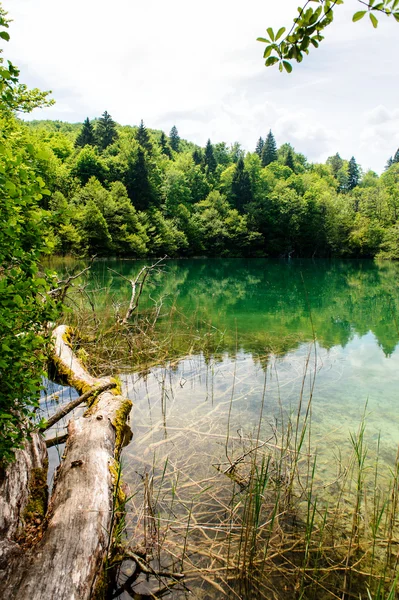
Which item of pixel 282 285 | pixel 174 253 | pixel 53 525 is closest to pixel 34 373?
pixel 53 525

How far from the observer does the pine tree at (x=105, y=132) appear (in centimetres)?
5925

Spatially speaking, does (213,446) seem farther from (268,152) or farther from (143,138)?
(268,152)

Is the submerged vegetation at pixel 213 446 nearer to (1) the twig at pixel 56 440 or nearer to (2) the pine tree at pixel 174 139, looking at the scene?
(1) the twig at pixel 56 440

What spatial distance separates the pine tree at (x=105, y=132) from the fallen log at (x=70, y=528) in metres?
62.3

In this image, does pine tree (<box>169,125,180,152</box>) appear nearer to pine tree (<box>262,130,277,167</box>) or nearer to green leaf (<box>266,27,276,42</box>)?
pine tree (<box>262,130,277,167</box>)

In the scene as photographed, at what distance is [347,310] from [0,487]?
14539 millimetres

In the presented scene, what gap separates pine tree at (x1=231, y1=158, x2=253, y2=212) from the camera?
59.9 m

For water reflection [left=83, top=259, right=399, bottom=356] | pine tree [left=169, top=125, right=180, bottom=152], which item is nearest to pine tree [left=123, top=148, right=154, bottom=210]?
water reflection [left=83, top=259, right=399, bottom=356]

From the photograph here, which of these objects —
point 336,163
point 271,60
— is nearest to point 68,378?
point 271,60

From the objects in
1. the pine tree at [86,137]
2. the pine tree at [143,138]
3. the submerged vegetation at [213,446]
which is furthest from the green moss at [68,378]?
the pine tree at [143,138]

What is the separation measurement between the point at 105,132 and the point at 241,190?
2509 cm

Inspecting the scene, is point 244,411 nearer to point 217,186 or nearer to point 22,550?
point 22,550

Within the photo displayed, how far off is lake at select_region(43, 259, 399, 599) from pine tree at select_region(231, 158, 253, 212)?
1991 inches

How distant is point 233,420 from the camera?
4922mm
